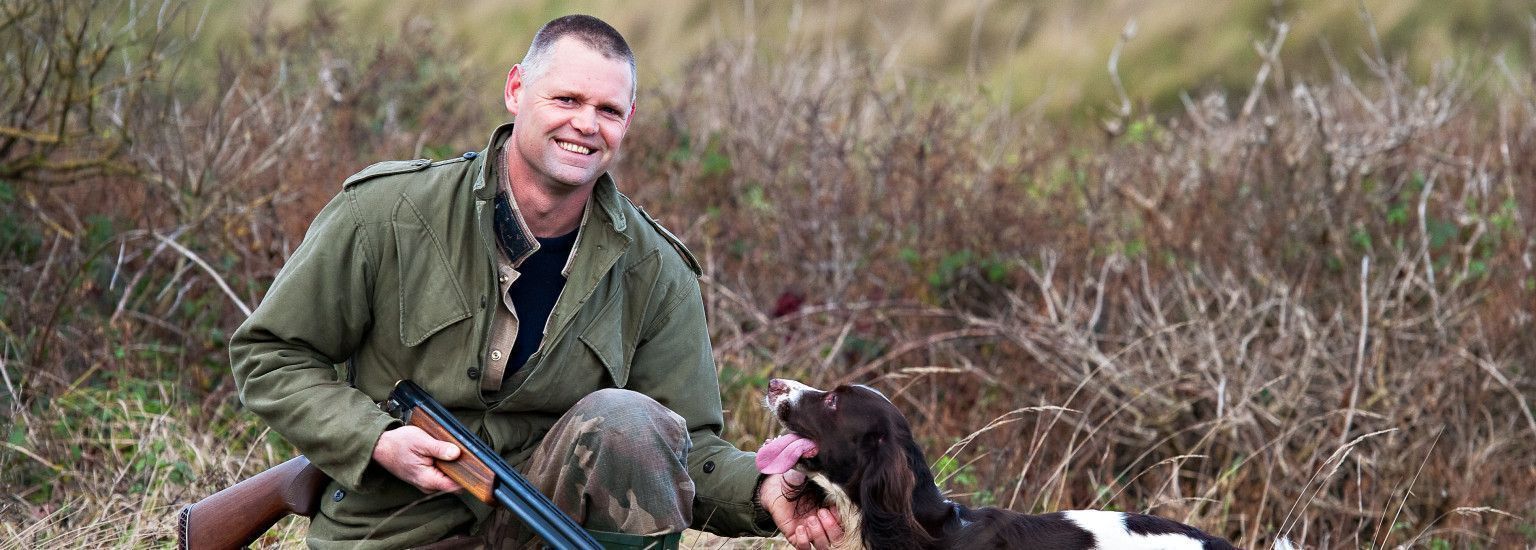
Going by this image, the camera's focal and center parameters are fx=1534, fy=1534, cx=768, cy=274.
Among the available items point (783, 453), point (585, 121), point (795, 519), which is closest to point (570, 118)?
point (585, 121)

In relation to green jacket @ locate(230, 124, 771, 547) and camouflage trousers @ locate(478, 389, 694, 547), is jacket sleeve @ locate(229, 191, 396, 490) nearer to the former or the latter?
green jacket @ locate(230, 124, 771, 547)

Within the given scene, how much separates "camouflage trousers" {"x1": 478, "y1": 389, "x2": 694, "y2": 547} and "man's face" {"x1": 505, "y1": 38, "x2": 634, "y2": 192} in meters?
0.53

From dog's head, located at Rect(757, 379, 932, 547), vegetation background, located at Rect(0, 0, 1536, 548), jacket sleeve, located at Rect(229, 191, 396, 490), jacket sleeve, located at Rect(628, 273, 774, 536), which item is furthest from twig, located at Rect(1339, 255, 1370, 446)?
jacket sleeve, located at Rect(229, 191, 396, 490)

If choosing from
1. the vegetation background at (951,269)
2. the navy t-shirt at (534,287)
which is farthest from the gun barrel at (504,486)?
the vegetation background at (951,269)

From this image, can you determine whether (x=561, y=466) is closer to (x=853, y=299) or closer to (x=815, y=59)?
(x=853, y=299)

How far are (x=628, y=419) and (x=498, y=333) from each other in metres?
0.37

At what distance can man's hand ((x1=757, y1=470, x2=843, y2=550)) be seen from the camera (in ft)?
12.2

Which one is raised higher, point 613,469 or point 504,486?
point 504,486

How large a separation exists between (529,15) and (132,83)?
802cm

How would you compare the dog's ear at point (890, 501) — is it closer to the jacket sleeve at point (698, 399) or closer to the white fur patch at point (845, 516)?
the white fur patch at point (845, 516)

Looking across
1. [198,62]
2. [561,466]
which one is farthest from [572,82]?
[198,62]

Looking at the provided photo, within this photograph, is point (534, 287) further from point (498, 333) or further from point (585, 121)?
point (585, 121)

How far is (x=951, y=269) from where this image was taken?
7113 millimetres

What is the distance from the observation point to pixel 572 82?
3582 millimetres
